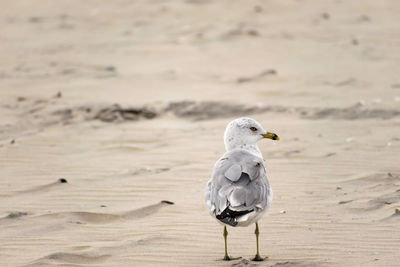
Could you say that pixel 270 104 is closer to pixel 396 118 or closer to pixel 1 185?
pixel 396 118

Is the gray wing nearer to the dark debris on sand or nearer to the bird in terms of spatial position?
the bird

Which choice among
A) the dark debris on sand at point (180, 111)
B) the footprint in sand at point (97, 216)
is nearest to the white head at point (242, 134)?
the footprint in sand at point (97, 216)

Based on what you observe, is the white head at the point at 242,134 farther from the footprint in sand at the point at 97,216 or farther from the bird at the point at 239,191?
the footprint in sand at the point at 97,216

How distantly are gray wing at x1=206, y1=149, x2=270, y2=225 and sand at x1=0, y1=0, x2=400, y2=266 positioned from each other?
0.51 meters

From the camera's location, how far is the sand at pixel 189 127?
612cm

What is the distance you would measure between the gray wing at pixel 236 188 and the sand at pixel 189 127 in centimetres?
51

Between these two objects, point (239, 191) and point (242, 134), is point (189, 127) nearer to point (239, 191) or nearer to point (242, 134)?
point (242, 134)

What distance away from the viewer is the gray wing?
5.13m

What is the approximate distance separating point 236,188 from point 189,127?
4720 millimetres

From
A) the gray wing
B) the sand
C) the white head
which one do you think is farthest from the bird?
the sand

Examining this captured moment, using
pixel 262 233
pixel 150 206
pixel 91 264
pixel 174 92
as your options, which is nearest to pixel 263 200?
pixel 262 233

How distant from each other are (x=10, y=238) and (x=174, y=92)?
5.50 m

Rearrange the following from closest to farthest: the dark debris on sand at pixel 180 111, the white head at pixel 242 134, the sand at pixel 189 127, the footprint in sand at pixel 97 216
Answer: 1. the sand at pixel 189 127
2. the white head at pixel 242 134
3. the footprint in sand at pixel 97 216
4. the dark debris on sand at pixel 180 111

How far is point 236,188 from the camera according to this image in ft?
17.4
